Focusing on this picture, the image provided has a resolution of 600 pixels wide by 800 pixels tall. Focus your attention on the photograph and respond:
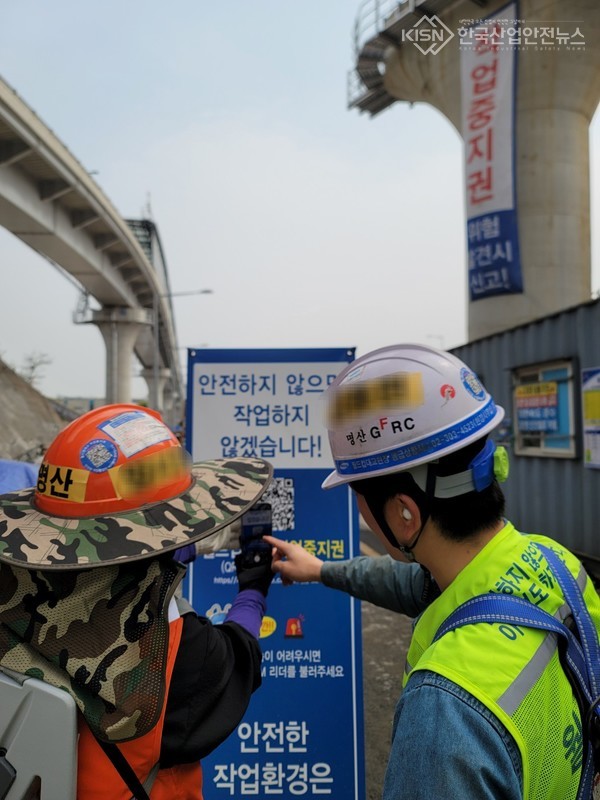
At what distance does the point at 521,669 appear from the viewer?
0.90m

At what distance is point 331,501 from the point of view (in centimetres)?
281

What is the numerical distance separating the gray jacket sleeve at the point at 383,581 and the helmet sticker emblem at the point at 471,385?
0.81 meters

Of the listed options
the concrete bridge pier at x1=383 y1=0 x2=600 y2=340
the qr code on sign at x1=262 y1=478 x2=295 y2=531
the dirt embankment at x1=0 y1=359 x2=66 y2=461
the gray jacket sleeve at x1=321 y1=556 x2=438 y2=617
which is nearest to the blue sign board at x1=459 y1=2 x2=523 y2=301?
the concrete bridge pier at x1=383 y1=0 x2=600 y2=340

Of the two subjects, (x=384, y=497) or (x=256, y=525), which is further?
(x=256, y=525)

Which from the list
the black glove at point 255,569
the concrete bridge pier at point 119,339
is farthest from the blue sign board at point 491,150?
the concrete bridge pier at point 119,339

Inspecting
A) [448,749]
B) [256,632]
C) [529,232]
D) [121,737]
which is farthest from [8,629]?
[529,232]

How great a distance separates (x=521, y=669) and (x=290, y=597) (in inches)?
76.6

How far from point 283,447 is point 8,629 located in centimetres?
173

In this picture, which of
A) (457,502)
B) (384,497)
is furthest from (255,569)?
(457,502)

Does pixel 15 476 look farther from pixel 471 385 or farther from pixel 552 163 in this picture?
pixel 552 163

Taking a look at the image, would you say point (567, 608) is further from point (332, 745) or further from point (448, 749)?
point (332, 745)

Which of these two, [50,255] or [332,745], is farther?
[50,255]

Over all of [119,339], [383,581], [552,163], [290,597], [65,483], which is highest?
[552,163]

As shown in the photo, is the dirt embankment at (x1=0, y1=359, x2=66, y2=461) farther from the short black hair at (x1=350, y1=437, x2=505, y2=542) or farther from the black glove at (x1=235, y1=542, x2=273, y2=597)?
the short black hair at (x1=350, y1=437, x2=505, y2=542)
